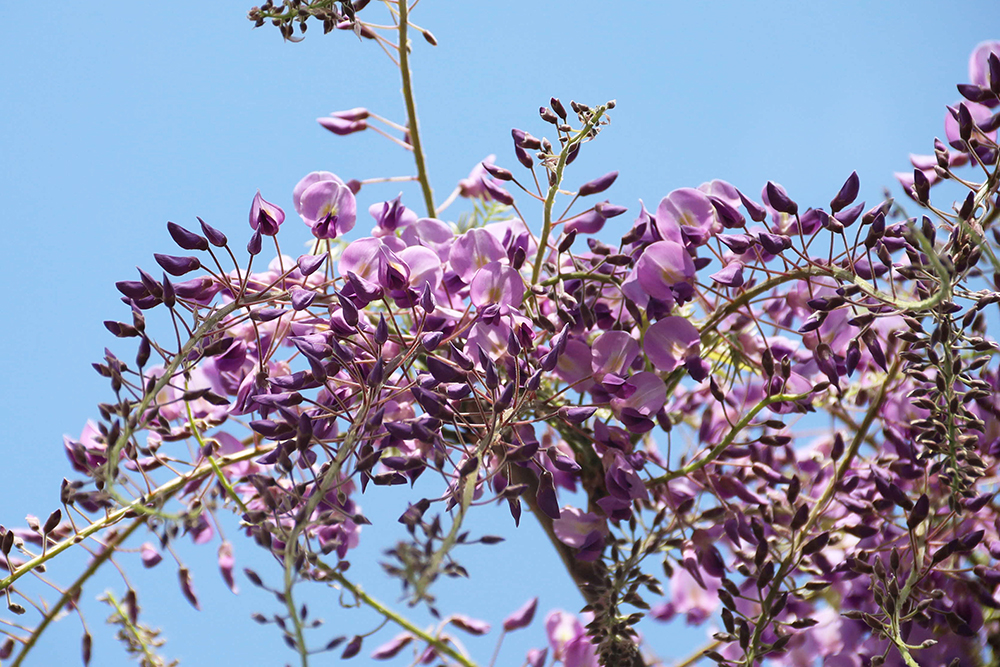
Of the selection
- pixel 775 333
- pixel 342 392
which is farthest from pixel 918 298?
pixel 342 392

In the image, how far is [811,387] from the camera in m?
0.72

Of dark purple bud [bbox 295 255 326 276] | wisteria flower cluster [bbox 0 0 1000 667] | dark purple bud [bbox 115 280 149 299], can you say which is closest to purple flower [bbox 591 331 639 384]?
wisteria flower cluster [bbox 0 0 1000 667]

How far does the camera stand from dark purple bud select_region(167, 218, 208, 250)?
61cm

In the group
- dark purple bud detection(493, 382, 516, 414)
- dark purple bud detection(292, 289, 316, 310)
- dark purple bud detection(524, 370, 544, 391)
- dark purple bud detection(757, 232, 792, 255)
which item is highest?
dark purple bud detection(292, 289, 316, 310)

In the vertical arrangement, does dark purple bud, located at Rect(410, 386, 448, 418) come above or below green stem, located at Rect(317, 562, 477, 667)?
above

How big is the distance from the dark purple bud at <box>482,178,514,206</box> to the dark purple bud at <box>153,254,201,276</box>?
27cm

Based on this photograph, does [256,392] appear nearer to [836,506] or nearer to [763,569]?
[763,569]

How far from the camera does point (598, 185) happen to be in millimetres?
731

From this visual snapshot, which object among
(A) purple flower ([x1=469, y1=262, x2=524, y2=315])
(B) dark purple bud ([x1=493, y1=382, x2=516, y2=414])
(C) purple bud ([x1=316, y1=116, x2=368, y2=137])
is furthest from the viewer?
(C) purple bud ([x1=316, y1=116, x2=368, y2=137])

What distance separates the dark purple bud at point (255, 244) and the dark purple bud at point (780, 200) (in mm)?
394

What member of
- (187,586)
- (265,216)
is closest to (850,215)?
(265,216)

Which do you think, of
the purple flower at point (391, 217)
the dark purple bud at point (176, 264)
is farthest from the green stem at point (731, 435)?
the dark purple bud at point (176, 264)

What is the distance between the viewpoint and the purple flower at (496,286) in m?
0.65

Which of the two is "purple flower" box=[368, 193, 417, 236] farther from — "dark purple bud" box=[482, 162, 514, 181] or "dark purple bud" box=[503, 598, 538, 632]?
"dark purple bud" box=[503, 598, 538, 632]
